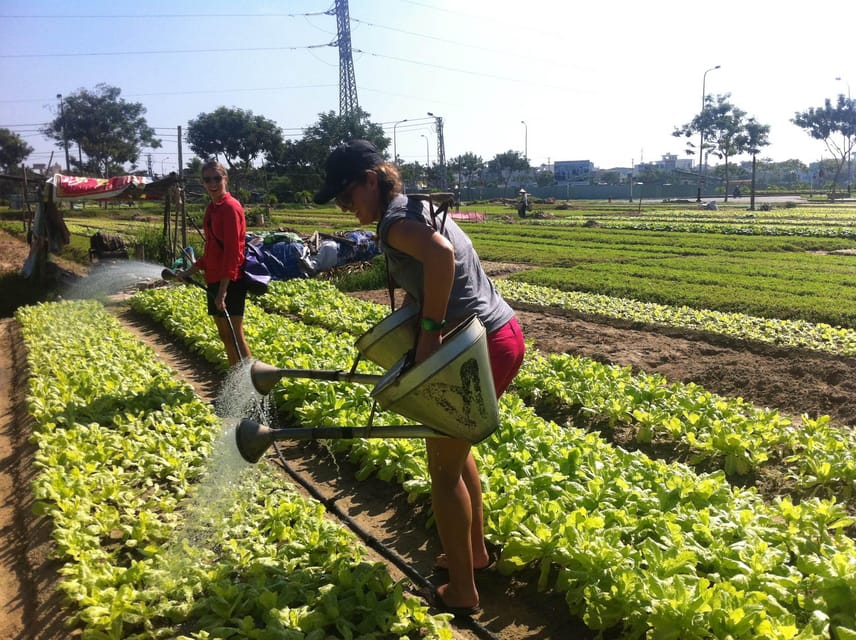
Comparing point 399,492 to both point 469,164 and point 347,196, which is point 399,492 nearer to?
point 347,196

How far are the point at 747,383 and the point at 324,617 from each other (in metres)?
5.25

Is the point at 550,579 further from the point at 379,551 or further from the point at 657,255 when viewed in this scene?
the point at 657,255

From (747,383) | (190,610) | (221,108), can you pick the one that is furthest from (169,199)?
(221,108)

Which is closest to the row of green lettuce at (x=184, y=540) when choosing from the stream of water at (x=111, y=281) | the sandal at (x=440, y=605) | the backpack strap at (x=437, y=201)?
the sandal at (x=440, y=605)

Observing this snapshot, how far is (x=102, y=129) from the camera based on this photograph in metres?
63.5

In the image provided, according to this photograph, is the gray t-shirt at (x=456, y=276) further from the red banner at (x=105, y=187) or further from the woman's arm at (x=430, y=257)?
the red banner at (x=105, y=187)

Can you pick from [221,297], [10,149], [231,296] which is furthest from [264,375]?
[10,149]

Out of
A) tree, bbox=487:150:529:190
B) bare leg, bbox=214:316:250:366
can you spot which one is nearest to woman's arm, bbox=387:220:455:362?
bare leg, bbox=214:316:250:366

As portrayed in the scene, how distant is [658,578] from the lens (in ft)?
9.35

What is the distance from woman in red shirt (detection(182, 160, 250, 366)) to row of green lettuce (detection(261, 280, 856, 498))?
2.53 m

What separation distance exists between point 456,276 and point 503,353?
0.38m

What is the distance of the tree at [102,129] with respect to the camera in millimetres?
62162

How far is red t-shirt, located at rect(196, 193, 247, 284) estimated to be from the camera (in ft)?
18.7

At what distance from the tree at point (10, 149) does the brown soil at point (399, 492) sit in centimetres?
5826
